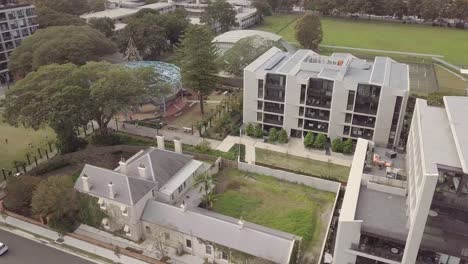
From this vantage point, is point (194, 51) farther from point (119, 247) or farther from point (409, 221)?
point (409, 221)

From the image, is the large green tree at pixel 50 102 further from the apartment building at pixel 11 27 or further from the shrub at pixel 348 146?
the apartment building at pixel 11 27

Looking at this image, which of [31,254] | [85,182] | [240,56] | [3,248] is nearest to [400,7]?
[240,56]

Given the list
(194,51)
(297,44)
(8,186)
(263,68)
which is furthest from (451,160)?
(297,44)

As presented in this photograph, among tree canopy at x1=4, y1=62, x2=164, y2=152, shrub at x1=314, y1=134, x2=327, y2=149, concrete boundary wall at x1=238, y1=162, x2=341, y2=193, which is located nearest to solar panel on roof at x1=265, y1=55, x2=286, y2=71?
shrub at x1=314, y1=134, x2=327, y2=149

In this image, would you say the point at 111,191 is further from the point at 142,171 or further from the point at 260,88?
the point at 260,88

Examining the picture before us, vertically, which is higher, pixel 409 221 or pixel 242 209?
pixel 409 221

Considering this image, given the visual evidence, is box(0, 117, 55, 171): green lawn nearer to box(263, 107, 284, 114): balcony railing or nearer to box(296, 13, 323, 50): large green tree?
box(263, 107, 284, 114): balcony railing
